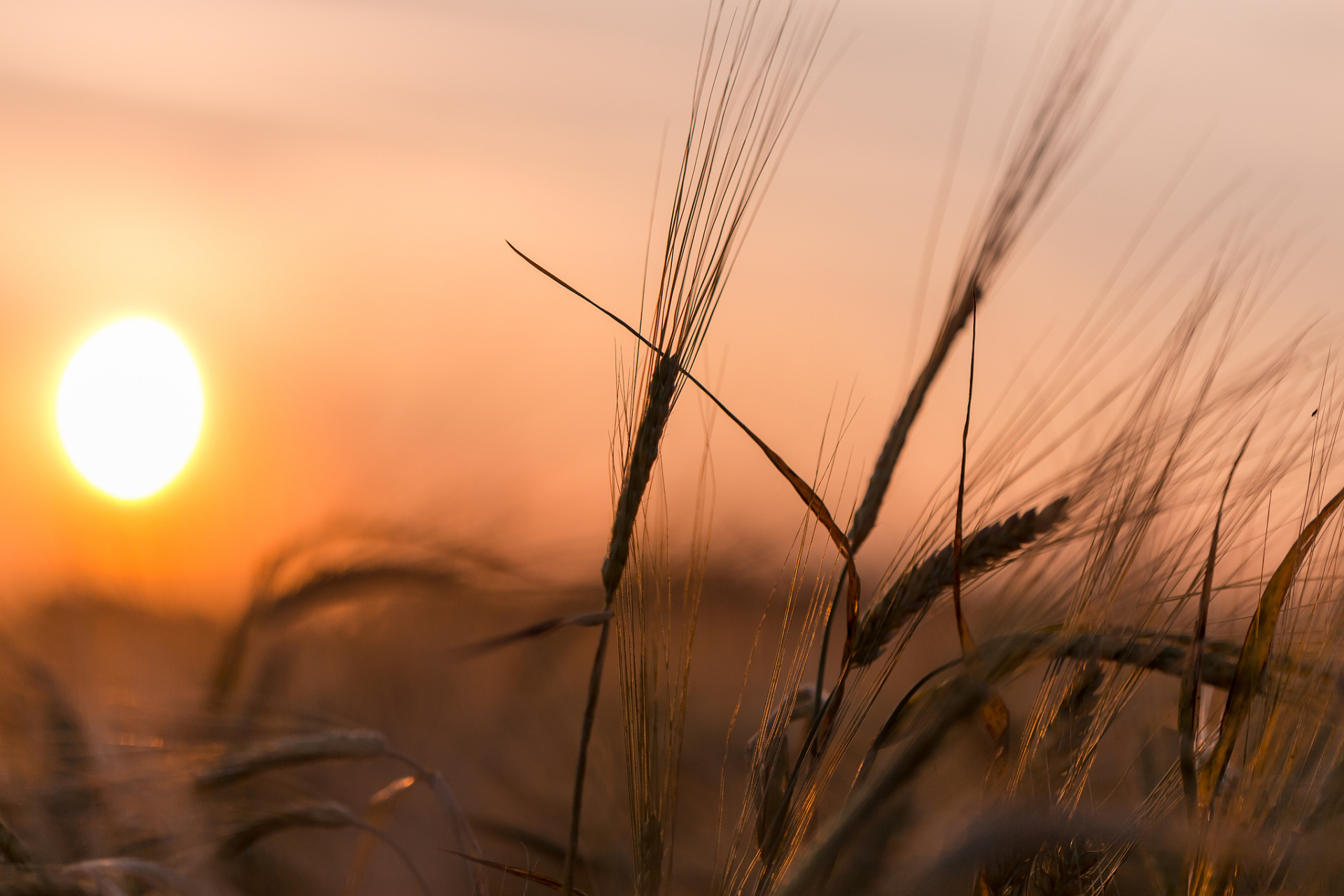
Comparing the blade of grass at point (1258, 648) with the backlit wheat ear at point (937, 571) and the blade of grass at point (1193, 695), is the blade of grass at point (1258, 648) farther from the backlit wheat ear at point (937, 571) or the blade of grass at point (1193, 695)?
the backlit wheat ear at point (937, 571)

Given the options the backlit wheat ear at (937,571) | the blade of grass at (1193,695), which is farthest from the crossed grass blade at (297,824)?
the blade of grass at (1193,695)

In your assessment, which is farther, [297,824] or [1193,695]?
[297,824]

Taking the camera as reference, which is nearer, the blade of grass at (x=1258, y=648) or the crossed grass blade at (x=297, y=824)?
the blade of grass at (x=1258, y=648)

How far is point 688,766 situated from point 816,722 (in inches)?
37.6

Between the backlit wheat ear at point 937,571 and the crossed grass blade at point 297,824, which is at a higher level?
the backlit wheat ear at point 937,571

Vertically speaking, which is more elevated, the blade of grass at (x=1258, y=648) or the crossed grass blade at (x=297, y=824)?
the blade of grass at (x=1258, y=648)

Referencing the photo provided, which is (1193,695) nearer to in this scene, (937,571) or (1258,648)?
(1258,648)

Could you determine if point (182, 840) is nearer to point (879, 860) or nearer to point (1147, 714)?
point (879, 860)

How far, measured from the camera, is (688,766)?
4.57 feet

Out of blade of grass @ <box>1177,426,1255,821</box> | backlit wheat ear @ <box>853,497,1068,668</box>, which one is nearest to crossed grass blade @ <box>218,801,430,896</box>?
backlit wheat ear @ <box>853,497,1068,668</box>

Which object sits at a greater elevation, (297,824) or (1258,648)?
(1258,648)

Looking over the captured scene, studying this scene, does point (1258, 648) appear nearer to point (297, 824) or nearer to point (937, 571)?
point (937, 571)

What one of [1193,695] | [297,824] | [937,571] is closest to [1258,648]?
Result: [1193,695]

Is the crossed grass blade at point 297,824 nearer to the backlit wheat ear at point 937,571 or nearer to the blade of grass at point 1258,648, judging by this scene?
the backlit wheat ear at point 937,571
